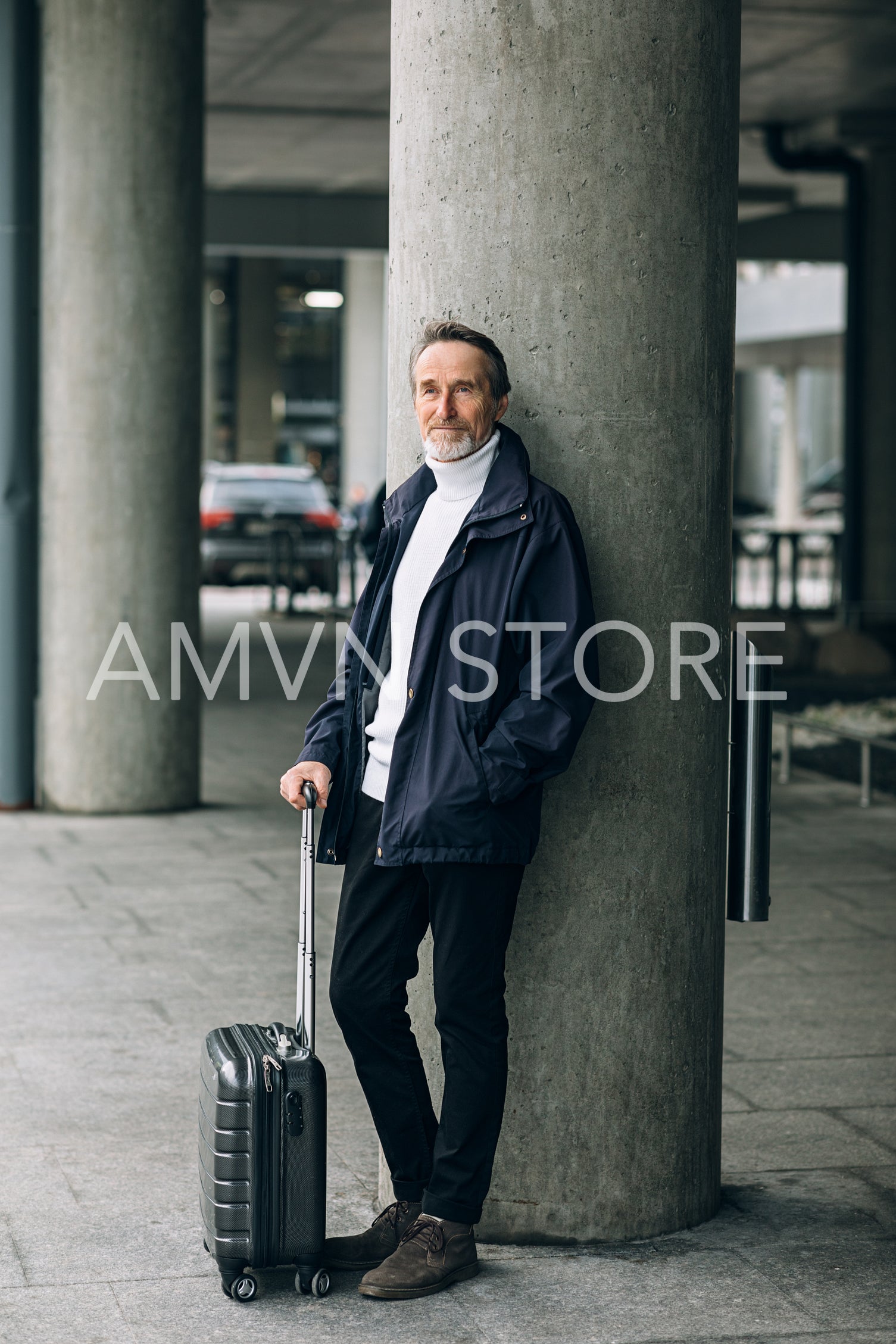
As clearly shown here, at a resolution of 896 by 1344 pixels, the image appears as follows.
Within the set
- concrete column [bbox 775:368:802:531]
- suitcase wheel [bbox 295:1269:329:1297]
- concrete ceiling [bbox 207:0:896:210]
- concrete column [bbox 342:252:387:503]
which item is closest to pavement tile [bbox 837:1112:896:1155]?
suitcase wheel [bbox 295:1269:329:1297]

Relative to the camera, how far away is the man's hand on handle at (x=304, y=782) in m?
4.02

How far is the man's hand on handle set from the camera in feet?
13.2

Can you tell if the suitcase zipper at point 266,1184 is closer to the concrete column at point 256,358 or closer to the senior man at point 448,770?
the senior man at point 448,770

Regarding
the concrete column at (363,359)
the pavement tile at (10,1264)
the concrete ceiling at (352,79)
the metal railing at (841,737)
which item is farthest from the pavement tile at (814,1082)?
the concrete column at (363,359)

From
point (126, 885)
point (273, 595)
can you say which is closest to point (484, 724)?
point (126, 885)

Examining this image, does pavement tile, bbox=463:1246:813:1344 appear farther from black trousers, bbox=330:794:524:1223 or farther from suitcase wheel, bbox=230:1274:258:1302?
suitcase wheel, bbox=230:1274:258:1302

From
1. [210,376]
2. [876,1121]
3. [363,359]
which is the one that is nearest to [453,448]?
[876,1121]

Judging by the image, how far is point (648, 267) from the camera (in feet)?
13.5

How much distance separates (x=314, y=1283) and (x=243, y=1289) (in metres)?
0.15

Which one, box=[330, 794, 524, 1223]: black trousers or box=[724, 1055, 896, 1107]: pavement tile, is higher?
box=[330, 794, 524, 1223]: black trousers

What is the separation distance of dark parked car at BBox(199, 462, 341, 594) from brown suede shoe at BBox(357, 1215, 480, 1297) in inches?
A: 734

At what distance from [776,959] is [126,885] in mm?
2762

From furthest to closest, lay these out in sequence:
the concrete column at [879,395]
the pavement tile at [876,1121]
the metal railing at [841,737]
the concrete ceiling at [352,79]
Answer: the concrete column at [879,395], the concrete ceiling at [352,79], the metal railing at [841,737], the pavement tile at [876,1121]

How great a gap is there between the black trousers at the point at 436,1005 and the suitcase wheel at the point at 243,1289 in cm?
39
